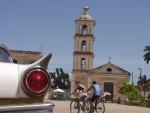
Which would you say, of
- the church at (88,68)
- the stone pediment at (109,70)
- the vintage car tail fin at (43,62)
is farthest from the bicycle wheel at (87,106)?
the stone pediment at (109,70)

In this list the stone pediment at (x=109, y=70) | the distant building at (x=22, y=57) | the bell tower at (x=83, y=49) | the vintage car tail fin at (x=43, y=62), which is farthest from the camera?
the stone pediment at (x=109, y=70)

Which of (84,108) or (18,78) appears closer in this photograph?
(18,78)

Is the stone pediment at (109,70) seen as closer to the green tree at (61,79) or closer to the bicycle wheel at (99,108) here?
the green tree at (61,79)

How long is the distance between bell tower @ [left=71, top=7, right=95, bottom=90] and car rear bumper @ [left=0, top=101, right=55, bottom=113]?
313ft

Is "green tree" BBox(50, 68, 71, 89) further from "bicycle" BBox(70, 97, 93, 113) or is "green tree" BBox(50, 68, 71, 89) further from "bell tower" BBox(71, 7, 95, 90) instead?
"bicycle" BBox(70, 97, 93, 113)

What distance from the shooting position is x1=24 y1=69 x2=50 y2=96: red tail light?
401cm

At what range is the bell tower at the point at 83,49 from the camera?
100 m

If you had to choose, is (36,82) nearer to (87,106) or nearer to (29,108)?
(29,108)

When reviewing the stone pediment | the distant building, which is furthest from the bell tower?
the distant building

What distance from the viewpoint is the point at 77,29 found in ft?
335

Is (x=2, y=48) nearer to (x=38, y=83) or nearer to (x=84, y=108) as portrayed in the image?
(x=38, y=83)

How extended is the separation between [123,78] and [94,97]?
85.7 metres

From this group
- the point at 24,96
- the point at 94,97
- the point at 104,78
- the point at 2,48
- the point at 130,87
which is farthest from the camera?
the point at 104,78

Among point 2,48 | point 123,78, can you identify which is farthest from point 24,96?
point 123,78
